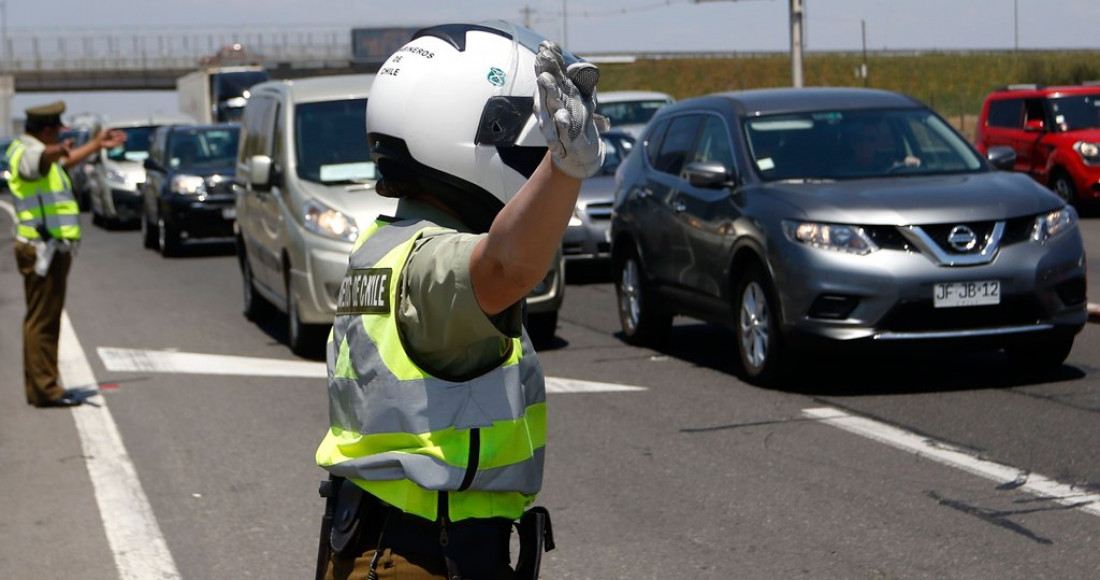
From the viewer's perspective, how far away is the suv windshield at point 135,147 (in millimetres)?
28000

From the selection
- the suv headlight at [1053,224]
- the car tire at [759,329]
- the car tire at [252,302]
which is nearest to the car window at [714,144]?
the car tire at [759,329]

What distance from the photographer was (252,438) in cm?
827

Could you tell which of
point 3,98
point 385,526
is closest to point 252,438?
point 385,526

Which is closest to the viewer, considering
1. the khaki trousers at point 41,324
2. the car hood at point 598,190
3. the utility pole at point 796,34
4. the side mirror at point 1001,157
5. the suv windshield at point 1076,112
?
the khaki trousers at point 41,324

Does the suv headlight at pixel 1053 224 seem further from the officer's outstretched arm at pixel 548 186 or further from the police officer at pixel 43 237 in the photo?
the officer's outstretched arm at pixel 548 186

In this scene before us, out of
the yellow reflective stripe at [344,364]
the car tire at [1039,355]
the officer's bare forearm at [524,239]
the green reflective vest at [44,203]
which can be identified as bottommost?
the car tire at [1039,355]

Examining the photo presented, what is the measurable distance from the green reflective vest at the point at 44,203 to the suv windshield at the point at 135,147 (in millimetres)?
17976

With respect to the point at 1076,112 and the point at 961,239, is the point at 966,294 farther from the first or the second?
the point at 1076,112

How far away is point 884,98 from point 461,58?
800cm

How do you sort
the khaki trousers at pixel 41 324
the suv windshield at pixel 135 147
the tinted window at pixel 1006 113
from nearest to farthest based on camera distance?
the khaki trousers at pixel 41 324
the tinted window at pixel 1006 113
the suv windshield at pixel 135 147

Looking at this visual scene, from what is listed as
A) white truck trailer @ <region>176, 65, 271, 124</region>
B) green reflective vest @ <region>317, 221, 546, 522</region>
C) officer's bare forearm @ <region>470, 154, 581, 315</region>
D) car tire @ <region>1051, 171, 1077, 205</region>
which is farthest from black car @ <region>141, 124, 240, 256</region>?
white truck trailer @ <region>176, 65, 271, 124</region>

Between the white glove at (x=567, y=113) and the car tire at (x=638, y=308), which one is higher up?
the white glove at (x=567, y=113)

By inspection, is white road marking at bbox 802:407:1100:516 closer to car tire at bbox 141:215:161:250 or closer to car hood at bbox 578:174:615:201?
car hood at bbox 578:174:615:201

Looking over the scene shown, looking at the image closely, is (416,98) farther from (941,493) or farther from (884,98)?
(884,98)
